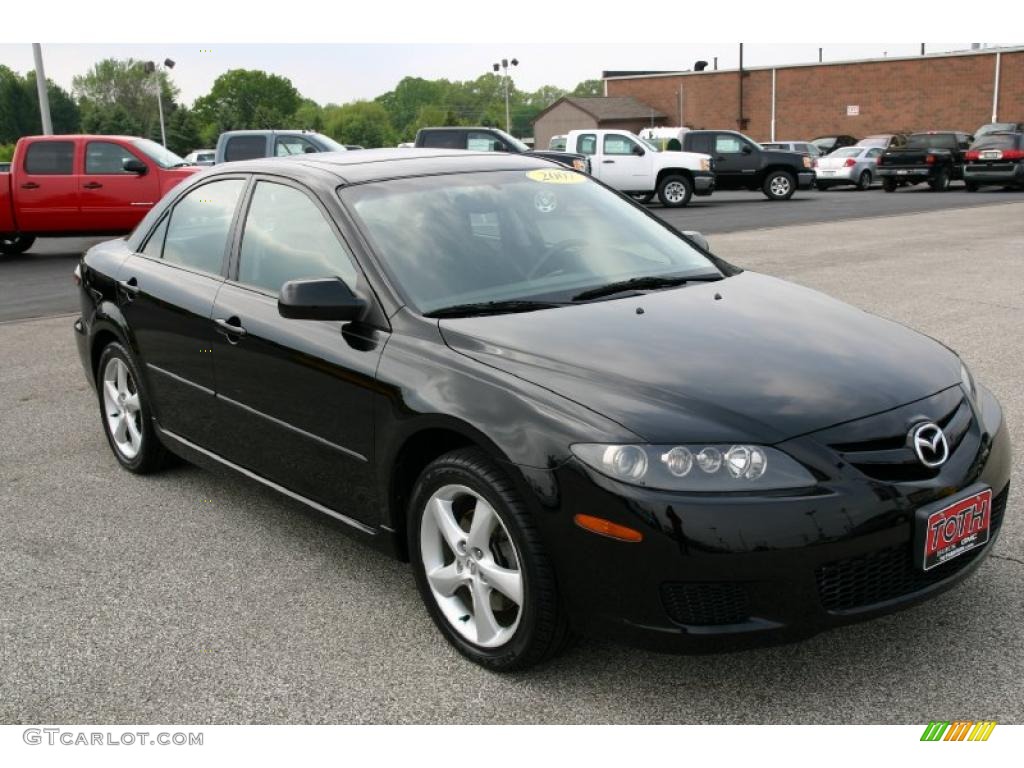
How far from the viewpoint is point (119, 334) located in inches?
210

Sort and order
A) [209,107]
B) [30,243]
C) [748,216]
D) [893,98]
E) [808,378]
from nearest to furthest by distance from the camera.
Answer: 1. [808,378]
2. [30,243]
3. [748,216]
4. [893,98]
5. [209,107]

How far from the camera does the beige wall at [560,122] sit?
260 ft

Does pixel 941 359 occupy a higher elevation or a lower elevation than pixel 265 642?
higher

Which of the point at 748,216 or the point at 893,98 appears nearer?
the point at 748,216

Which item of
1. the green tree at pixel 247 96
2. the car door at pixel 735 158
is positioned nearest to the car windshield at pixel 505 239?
the car door at pixel 735 158

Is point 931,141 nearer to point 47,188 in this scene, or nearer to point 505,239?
point 47,188

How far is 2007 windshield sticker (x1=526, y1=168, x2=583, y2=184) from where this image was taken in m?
4.61

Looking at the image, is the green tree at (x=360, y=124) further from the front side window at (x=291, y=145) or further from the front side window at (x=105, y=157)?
the front side window at (x=105, y=157)

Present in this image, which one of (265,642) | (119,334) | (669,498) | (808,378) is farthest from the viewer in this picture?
(119,334)

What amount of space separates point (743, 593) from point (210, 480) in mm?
3246

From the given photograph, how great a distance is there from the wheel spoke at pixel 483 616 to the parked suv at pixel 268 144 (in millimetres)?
16392

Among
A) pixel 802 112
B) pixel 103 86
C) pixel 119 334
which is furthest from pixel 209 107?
pixel 119 334

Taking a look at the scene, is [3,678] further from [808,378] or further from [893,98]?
[893,98]

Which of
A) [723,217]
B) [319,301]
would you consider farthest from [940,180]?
[319,301]
